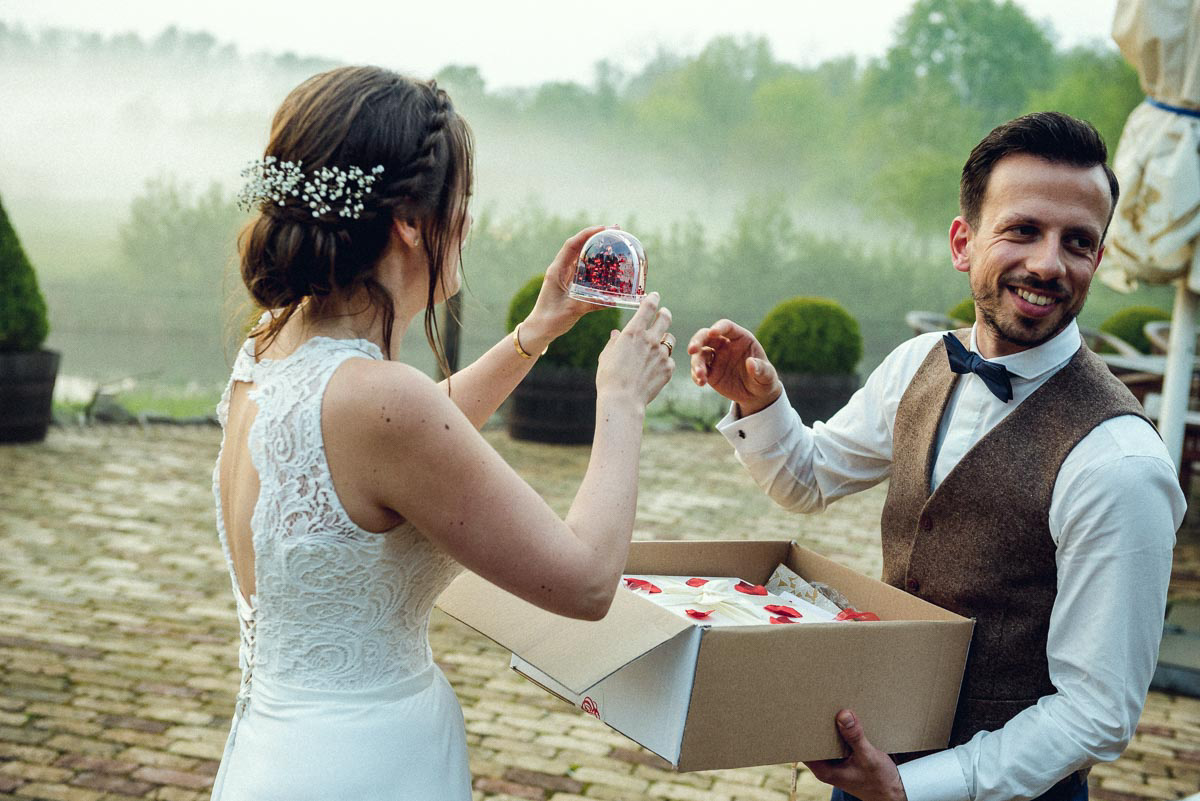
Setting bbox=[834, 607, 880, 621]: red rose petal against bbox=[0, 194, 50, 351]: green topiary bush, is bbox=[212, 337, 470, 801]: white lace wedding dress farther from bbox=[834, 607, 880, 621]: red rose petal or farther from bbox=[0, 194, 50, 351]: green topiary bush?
bbox=[0, 194, 50, 351]: green topiary bush

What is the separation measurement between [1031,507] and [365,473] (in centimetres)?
107

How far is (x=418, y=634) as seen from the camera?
1894mm

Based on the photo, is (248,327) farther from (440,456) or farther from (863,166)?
(863,166)

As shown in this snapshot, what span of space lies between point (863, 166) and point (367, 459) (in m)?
19.5

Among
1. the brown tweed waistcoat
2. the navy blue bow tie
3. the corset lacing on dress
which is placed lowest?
the corset lacing on dress

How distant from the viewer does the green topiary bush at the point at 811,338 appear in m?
10.8

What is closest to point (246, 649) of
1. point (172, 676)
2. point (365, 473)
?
point (365, 473)

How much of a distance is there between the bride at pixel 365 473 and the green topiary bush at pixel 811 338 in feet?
29.8

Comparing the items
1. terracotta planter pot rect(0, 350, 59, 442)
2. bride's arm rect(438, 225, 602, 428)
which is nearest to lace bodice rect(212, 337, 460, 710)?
bride's arm rect(438, 225, 602, 428)

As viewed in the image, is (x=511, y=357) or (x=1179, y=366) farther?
(x=1179, y=366)

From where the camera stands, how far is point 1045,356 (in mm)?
1968

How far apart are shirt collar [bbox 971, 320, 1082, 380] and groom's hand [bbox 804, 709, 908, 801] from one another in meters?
0.71

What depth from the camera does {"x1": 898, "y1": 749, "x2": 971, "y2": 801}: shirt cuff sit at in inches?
71.5

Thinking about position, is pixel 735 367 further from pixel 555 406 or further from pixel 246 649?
pixel 555 406
